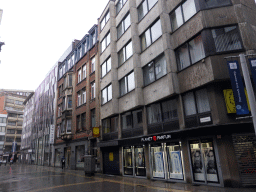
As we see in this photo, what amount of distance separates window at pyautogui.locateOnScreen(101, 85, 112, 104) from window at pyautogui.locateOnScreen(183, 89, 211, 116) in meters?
10.6

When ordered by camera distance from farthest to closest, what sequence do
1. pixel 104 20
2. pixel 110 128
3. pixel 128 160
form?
pixel 104 20, pixel 110 128, pixel 128 160

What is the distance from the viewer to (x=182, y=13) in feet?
46.3

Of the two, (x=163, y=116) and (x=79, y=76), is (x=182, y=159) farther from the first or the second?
(x=79, y=76)

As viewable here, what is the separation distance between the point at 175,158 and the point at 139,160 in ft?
13.9

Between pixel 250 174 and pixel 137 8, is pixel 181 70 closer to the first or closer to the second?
pixel 250 174

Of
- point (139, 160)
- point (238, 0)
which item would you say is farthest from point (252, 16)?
point (139, 160)

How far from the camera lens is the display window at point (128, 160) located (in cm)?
1756

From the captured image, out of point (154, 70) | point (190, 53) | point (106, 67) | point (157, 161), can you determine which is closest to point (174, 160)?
point (157, 161)

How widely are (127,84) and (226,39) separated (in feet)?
32.8

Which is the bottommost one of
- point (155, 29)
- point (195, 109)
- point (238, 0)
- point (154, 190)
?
point (154, 190)

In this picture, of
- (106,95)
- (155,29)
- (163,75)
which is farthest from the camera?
(106,95)

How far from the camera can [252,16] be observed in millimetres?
12391

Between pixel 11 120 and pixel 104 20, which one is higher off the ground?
pixel 104 20

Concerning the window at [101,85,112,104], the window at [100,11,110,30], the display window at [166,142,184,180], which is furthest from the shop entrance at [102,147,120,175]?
the window at [100,11,110,30]
